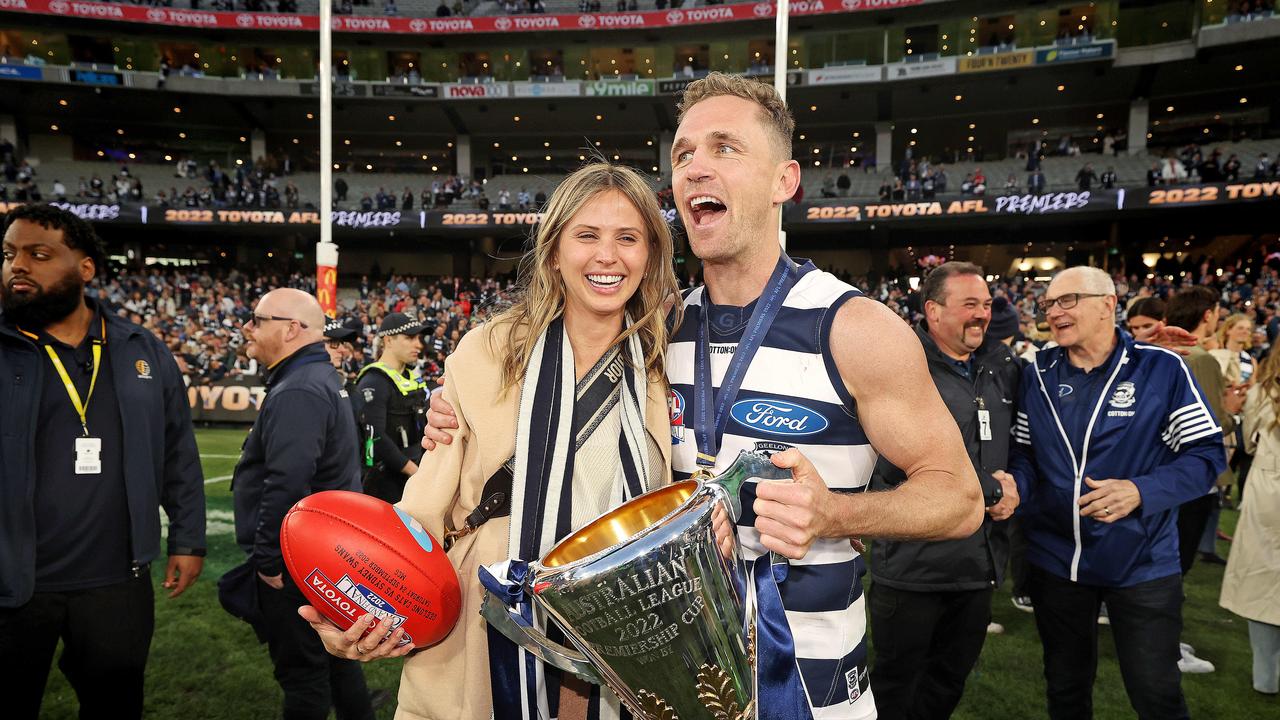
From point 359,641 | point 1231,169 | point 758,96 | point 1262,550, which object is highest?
point 1231,169

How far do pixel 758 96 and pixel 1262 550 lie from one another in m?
3.85

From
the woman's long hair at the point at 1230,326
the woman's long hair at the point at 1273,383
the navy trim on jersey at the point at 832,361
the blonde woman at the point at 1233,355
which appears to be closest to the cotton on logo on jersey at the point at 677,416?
the navy trim on jersey at the point at 832,361

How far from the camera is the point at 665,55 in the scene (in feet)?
104

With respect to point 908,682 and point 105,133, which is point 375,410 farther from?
point 105,133

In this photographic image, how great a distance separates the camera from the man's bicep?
5.27ft

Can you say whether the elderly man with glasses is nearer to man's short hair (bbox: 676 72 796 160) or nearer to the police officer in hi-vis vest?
the police officer in hi-vis vest

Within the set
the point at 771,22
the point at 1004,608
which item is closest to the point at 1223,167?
the point at 771,22

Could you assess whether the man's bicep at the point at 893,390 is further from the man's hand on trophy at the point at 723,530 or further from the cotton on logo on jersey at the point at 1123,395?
the cotton on logo on jersey at the point at 1123,395

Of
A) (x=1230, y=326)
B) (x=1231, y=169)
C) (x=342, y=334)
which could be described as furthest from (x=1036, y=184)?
(x=342, y=334)

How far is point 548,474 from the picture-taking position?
1.64 meters

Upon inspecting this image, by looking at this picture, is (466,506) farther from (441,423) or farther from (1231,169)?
(1231,169)

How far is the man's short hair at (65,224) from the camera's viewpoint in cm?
273

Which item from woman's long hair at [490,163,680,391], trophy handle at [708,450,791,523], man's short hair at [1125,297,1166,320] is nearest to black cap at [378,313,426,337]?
woman's long hair at [490,163,680,391]

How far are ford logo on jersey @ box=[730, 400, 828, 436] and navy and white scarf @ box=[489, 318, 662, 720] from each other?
27 cm
